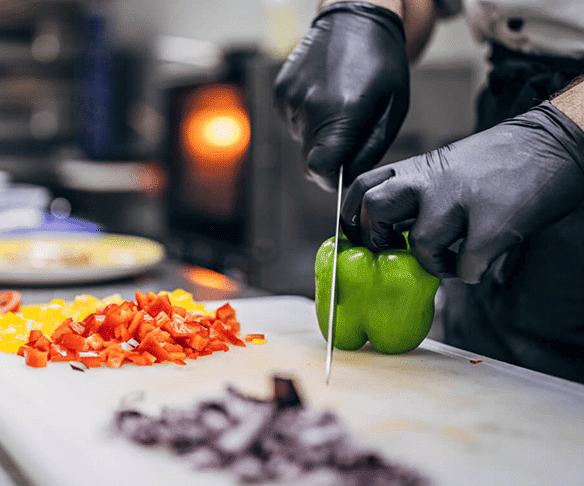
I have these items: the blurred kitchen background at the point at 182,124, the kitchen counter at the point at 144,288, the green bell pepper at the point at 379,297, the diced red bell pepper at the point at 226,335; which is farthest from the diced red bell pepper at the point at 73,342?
the blurred kitchen background at the point at 182,124

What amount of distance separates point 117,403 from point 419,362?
429mm

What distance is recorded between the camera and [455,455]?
65 cm

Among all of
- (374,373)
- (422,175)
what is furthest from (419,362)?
(422,175)

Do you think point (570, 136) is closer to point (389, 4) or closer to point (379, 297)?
point (379, 297)

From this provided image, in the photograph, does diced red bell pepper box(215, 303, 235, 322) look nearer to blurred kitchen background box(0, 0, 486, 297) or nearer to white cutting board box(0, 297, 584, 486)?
white cutting board box(0, 297, 584, 486)

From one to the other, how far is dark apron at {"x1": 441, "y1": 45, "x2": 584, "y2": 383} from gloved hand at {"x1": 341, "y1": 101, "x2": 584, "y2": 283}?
28 centimetres

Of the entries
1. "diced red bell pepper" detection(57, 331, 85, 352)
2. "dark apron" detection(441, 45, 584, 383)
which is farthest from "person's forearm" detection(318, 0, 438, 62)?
"diced red bell pepper" detection(57, 331, 85, 352)

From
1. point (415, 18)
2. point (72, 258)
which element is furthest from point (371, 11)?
point (72, 258)

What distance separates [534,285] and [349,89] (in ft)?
1.46

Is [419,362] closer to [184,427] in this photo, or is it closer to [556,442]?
[556,442]

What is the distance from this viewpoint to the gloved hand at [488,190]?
2.69 feet

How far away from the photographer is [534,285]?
114 cm

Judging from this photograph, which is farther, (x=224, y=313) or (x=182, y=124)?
(x=182, y=124)

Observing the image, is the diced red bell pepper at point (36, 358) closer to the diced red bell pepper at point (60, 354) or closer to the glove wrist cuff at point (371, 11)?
the diced red bell pepper at point (60, 354)
